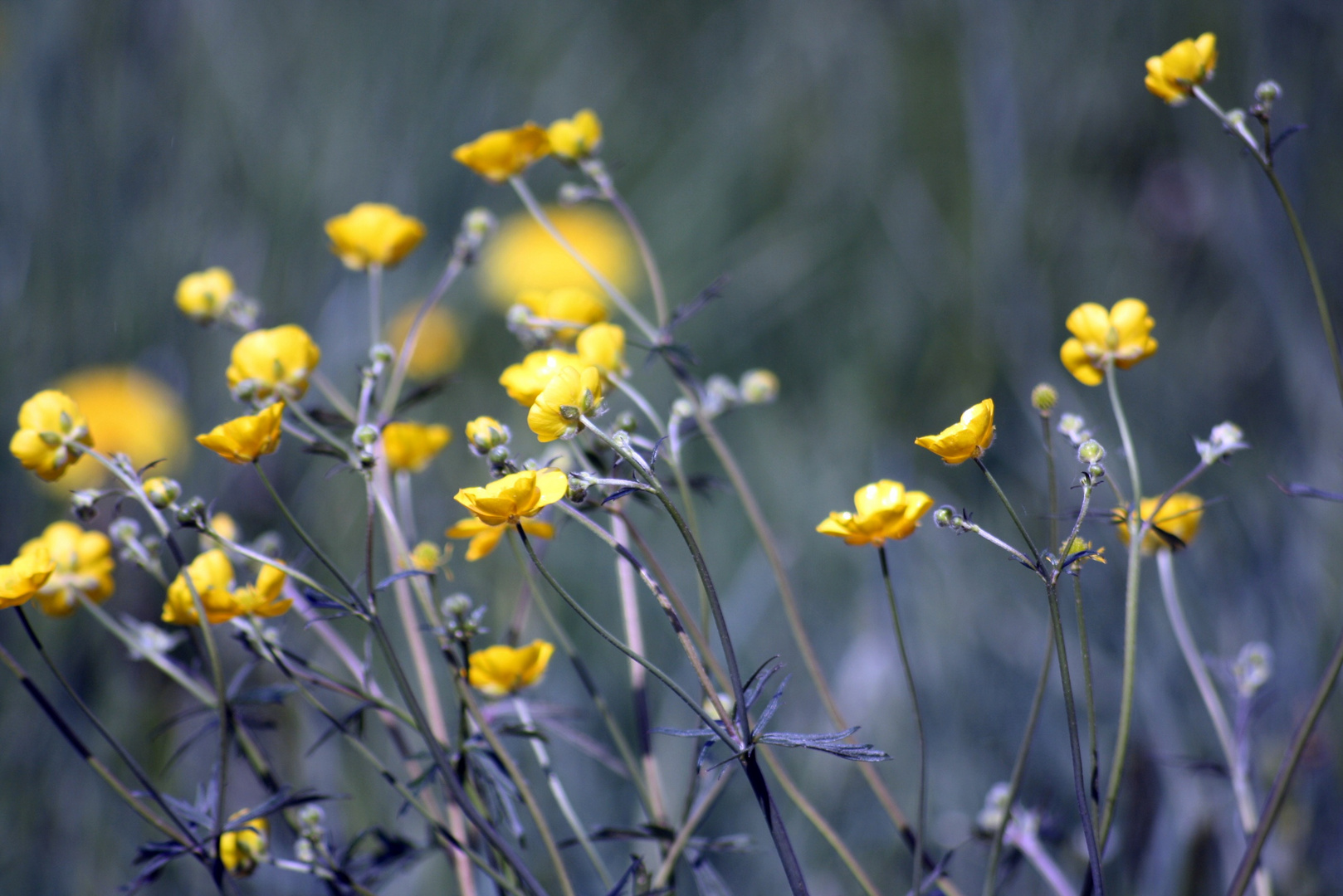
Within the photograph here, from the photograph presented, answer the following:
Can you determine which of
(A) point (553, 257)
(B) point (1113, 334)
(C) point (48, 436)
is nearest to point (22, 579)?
(C) point (48, 436)

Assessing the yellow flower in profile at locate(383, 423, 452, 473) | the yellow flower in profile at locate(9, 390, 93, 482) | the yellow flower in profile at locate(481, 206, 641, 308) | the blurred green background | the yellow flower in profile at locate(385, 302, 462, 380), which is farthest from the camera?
the yellow flower in profile at locate(481, 206, 641, 308)

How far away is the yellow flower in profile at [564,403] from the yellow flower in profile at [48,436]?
228 millimetres

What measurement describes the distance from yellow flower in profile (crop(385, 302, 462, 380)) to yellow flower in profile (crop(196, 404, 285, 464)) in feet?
2.85

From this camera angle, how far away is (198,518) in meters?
0.39

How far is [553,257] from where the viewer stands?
1720 millimetres

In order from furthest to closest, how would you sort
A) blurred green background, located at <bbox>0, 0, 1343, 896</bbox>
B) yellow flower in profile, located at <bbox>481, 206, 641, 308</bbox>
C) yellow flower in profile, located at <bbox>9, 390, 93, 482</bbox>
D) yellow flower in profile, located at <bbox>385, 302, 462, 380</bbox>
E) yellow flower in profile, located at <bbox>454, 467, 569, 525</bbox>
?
yellow flower in profile, located at <bbox>481, 206, 641, 308</bbox> < yellow flower in profile, located at <bbox>385, 302, 462, 380</bbox> < blurred green background, located at <bbox>0, 0, 1343, 896</bbox> < yellow flower in profile, located at <bbox>9, 390, 93, 482</bbox> < yellow flower in profile, located at <bbox>454, 467, 569, 525</bbox>

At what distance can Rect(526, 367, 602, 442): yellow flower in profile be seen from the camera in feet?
1.18

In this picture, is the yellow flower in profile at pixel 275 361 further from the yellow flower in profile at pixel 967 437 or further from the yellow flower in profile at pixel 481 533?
the yellow flower in profile at pixel 967 437

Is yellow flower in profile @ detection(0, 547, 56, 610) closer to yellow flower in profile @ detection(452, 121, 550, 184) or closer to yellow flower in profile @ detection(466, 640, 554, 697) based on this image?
yellow flower in profile @ detection(466, 640, 554, 697)

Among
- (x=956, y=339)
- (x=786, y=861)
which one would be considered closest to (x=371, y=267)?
(x=786, y=861)

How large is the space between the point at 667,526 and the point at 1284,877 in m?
0.73

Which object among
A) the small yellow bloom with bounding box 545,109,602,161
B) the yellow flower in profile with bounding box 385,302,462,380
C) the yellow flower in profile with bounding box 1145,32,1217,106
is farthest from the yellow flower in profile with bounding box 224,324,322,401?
the yellow flower in profile with bounding box 385,302,462,380

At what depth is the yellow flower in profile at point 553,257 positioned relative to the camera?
1.67m

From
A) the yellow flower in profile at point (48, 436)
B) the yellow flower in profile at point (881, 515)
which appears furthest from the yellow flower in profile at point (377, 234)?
the yellow flower in profile at point (881, 515)
